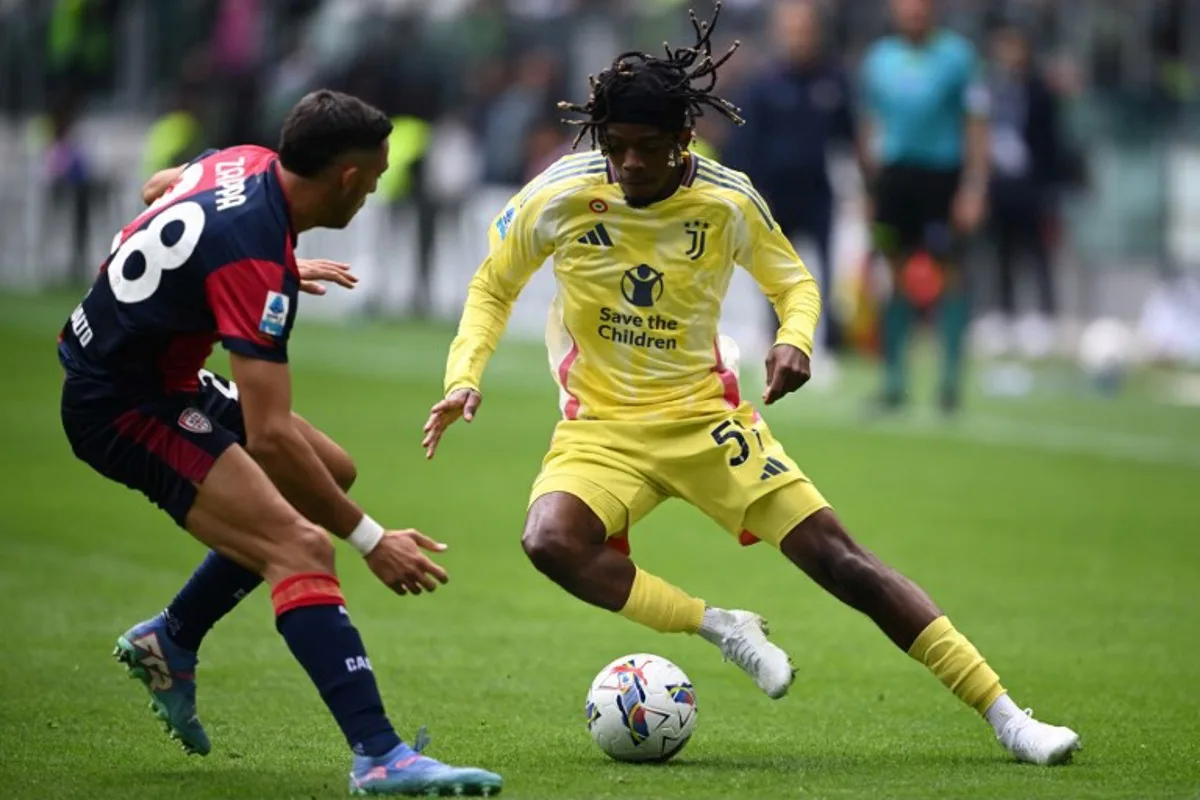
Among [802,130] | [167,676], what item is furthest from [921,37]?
[167,676]

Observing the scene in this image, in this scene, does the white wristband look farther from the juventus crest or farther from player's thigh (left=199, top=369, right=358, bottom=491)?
the juventus crest

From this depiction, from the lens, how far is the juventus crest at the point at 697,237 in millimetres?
7559

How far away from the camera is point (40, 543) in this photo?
40.0 feet

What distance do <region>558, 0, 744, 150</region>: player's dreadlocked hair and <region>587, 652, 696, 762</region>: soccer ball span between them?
176cm

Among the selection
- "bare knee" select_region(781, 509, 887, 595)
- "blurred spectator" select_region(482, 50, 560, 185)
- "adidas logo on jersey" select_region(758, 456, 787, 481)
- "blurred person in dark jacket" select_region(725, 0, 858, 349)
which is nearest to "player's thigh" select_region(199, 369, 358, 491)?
"adidas logo on jersey" select_region(758, 456, 787, 481)

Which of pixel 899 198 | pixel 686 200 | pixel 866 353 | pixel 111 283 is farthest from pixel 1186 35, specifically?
pixel 111 283

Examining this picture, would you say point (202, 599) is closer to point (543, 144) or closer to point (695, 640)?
point (695, 640)

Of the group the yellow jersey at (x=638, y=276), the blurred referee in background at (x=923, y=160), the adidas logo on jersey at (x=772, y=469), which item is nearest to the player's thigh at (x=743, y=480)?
the adidas logo on jersey at (x=772, y=469)

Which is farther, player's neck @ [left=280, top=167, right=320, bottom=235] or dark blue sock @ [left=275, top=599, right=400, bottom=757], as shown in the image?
player's neck @ [left=280, top=167, right=320, bottom=235]

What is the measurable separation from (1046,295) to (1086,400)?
2.60m

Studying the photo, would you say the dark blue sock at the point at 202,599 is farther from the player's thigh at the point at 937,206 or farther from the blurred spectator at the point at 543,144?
the blurred spectator at the point at 543,144

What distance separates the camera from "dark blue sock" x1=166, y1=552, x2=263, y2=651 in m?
7.32

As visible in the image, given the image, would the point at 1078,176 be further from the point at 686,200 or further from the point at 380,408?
the point at 686,200

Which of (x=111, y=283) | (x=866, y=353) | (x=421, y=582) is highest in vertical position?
(x=111, y=283)
